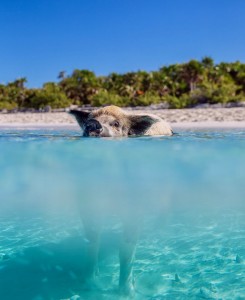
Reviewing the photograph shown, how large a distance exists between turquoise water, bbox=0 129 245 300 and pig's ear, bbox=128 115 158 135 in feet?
1.33

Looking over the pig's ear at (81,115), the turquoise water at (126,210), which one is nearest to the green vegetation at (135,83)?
the pig's ear at (81,115)

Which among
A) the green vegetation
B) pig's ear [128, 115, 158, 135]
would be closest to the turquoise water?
pig's ear [128, 115, 158, 135]

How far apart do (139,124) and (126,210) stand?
2.61 m

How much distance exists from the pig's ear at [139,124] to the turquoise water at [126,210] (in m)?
0.40

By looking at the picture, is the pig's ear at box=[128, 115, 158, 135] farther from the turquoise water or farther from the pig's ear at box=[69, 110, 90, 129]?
the pig's ear at box=[69, 110, 90, 129]

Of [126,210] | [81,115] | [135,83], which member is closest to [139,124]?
[81,115]

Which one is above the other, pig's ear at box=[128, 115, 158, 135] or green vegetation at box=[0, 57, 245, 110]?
green vegetation at box=[0, 57, 245, 110]

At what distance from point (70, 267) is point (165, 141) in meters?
4.05

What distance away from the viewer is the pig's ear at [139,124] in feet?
25.9

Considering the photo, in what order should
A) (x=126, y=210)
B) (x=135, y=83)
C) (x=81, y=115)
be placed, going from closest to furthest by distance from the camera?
(x=126, y=210) → (x=81, y=115) → (x=135, y=83)

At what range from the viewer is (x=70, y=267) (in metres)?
4.06

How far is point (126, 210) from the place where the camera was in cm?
579

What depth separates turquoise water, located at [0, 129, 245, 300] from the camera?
3.69 metres

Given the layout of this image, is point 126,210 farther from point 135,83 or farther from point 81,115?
point 135,83
